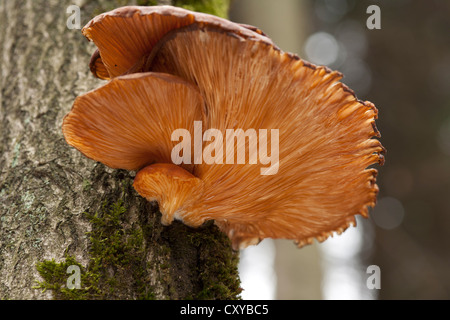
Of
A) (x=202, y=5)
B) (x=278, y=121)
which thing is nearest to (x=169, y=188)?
(x=278, y=121)

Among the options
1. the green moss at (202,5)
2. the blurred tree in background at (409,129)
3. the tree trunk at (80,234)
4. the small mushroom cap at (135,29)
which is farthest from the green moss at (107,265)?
the blurred tree in background at (409,129)

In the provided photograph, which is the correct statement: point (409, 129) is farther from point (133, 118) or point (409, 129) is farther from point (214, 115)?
point (133, 118)

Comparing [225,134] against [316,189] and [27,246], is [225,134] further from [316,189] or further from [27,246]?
[27,246]

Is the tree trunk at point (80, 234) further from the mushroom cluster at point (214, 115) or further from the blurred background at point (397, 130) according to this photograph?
the blurred background at point (397, 130)

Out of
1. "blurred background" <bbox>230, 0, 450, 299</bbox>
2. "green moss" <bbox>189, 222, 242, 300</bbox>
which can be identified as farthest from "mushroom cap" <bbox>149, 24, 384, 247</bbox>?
"blurred background" <bbox>230, 0, 450, 299</bbox>

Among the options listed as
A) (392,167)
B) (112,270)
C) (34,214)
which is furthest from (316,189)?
(392,167)

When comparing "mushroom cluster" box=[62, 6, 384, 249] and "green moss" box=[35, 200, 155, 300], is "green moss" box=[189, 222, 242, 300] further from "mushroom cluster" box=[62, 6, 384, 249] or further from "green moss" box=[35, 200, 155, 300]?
"green moss" box=[35, 200, 155, 300]
